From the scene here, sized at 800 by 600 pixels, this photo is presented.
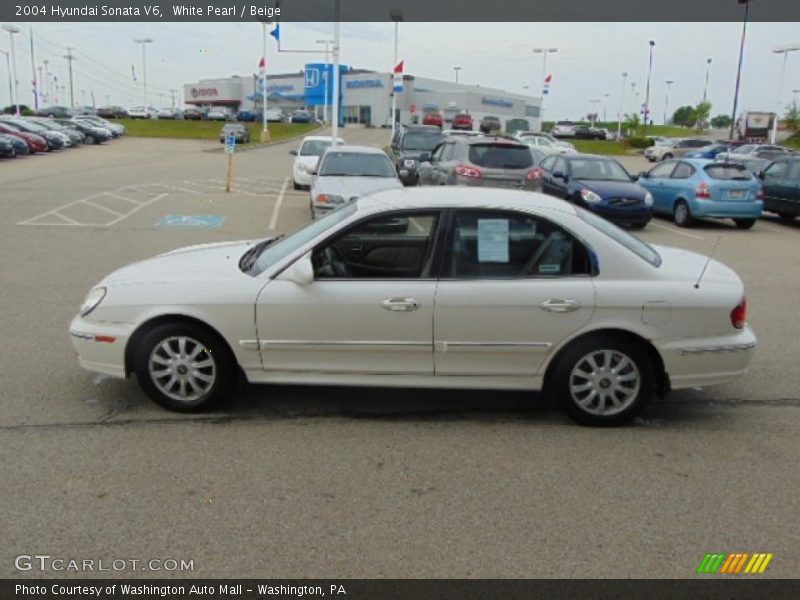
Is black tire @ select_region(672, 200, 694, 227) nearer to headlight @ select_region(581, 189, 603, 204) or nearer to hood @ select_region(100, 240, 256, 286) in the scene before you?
headlight @ select_region(581, 189, 603, 204)

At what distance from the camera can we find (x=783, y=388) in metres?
5.53

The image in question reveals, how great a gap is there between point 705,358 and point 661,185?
12970 mm

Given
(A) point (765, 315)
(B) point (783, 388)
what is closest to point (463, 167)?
(A) point (765, 315)

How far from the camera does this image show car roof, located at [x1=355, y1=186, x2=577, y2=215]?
15.6 ft

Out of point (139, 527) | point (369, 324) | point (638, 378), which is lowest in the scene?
point (139, 527)

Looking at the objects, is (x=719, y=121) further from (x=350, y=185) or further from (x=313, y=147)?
(x=350, y=185)

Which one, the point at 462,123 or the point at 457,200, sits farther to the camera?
the point at 462,123

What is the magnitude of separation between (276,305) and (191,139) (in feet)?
177

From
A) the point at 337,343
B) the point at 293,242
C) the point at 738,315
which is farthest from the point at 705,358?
the point at 293,242

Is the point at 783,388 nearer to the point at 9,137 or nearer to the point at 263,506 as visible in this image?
the point at 263,506

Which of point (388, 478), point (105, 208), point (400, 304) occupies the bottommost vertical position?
point (388, 478)

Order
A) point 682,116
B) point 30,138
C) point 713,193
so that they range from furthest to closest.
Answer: point 682,116 < point 30,138 < point 713,193

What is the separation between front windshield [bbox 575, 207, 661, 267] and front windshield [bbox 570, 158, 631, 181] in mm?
10292

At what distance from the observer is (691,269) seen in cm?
498
